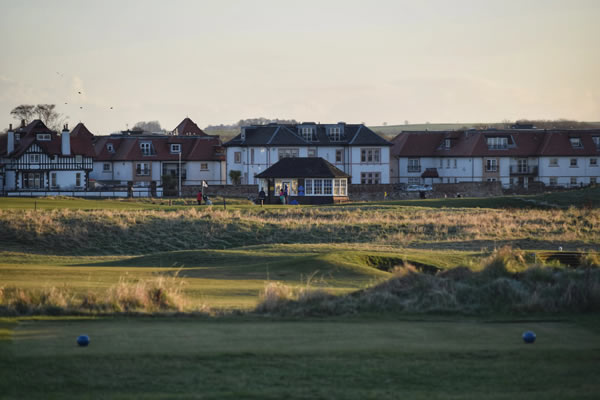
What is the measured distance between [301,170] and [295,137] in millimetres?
13426

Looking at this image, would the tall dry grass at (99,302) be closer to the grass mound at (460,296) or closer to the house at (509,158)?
the grass mound at (460,296)

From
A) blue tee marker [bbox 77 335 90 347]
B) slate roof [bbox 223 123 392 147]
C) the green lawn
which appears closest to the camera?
the green lawn

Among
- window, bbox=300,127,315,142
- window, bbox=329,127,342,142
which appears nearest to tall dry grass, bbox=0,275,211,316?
window, bbox=300,127,315,142

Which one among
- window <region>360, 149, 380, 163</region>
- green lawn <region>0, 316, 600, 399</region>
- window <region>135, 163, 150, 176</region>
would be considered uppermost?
window <region>360, 149, 380, 163</region>

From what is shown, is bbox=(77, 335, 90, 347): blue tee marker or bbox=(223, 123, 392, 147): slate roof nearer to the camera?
bbox=(77, 335, 90, 347): blue tee marker

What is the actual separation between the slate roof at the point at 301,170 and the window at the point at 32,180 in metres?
26.7

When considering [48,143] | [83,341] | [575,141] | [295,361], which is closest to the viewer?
[295,361]

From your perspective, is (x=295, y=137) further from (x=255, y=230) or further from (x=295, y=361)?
(x=295, y=361)

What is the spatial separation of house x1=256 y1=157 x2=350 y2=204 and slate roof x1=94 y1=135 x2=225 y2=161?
2052 centimetres

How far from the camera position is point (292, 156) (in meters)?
91.2

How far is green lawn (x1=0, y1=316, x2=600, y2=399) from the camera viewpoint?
37.1 ft

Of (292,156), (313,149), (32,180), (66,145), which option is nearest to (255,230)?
(292,156)

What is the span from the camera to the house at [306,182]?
257 feet

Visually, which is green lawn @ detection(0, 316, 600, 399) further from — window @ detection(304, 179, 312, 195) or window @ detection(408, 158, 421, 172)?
window @ detection(408, 158, 421, 172)
